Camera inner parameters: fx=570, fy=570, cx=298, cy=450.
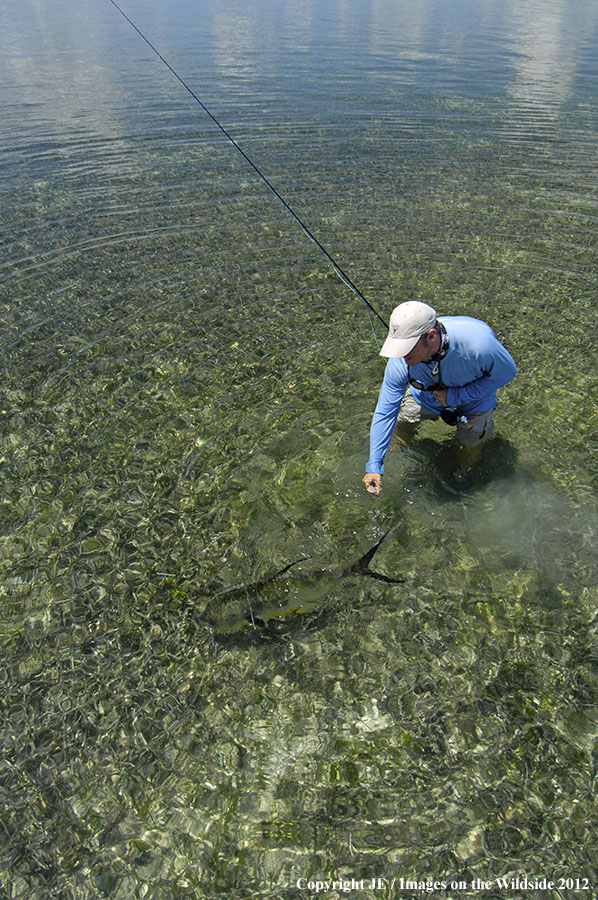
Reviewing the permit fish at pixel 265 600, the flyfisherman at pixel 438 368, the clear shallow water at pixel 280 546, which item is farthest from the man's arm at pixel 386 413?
the permit fish at pixel 265 600

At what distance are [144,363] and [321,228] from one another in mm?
5082

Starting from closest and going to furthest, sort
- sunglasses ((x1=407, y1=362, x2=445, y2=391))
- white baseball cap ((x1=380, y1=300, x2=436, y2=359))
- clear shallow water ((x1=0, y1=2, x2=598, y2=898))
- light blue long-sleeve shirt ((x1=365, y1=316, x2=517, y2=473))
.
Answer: clear shallow water ((x1=0, y1=2, x2=598, y2=898))
white baseball cap ((x1=380, y1=300, x2=436, y2=359))
light blue long-sleeve shirt ((x1=365, y1=316, x2=517, y2=473))
sunglasses ((x1=407, y1=362, x2=445, y2=391))

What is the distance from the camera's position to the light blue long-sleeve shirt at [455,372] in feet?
15.8

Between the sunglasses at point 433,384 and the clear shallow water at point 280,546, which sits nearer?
the clear shallow water at point 280,546

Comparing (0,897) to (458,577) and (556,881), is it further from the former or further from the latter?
(458,577)

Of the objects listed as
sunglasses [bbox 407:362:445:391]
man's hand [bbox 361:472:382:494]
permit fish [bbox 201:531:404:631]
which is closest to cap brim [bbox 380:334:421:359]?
sunglasses [bbox 407:362:445:391]

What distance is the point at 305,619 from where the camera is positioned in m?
4.68

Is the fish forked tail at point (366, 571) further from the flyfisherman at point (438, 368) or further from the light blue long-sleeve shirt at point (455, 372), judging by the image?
the light blue long-sleeve shirt at point (455, 372)

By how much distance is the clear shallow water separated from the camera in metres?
3.60

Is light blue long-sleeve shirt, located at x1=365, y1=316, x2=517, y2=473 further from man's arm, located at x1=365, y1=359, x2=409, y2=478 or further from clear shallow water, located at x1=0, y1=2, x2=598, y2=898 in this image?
clear shallow water, located at x1=0, y1=2, x2=598, y2=898

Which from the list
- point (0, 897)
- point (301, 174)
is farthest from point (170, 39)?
point (0, 897)

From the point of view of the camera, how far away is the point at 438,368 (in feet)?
16.3

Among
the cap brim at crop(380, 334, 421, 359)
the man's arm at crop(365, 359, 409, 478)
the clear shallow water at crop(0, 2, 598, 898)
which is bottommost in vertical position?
the clear shallow water at crop(0, 2, 598, 898)

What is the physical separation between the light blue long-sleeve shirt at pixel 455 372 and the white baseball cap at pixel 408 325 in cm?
44
